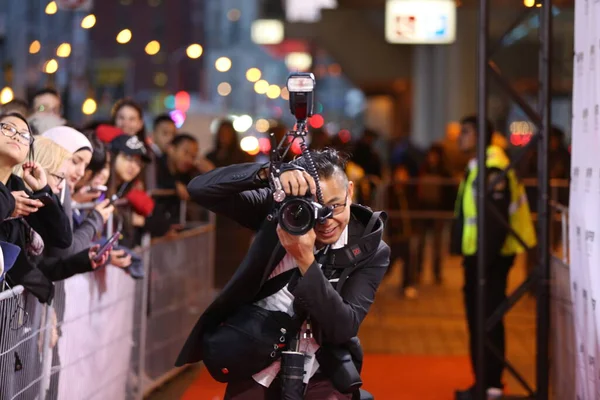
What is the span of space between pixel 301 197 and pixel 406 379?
544cm

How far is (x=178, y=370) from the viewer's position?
28.0 ft

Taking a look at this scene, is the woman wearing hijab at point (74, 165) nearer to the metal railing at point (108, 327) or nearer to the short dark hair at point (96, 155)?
the metal railing at point (108, 327)

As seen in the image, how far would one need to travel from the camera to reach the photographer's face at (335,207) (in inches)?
139

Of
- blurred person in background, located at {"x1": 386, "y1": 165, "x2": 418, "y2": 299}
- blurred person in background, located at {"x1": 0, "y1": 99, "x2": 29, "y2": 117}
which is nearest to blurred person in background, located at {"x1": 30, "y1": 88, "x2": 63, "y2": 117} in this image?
blurred person in background, located at {"x1": 0, "y1": 99, "x2": 29, "y2": 117}

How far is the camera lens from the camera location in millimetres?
3342

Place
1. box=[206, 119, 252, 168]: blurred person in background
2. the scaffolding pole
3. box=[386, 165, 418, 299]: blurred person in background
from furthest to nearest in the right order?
box=[386, 165, 418, 299]: blurred person in background, box=[206, 119, 252, 168]: blurred person in background, the scaffolding pole

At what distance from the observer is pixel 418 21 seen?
53.9 ft

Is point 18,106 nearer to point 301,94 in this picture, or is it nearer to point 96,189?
point 96,189

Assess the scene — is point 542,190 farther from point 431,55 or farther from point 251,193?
point 431,55

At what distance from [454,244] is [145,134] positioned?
8.24ft

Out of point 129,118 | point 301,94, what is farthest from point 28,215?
point 129,118

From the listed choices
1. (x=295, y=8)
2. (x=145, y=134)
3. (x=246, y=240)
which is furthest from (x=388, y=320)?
(x=295, y=8)

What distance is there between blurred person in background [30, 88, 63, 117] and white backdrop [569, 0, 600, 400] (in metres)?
3.32

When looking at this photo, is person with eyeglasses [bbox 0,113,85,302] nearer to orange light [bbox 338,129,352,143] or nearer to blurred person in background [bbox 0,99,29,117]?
blurred person in background [bbox 0,99,29,117]
